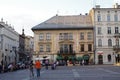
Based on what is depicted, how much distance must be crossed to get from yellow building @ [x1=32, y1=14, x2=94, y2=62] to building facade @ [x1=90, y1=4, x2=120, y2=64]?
2.20 meters

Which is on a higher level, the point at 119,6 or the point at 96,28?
the point at 119,6

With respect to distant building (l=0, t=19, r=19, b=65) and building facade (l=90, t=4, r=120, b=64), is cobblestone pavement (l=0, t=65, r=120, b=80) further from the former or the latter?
building facade (l=90, t=4, r=120, b=64)

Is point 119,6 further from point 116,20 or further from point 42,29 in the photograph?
point 42,29

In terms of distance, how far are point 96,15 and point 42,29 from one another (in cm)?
1565

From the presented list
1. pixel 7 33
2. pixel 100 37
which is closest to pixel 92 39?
pixel 100 37

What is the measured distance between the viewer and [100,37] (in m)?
94.7

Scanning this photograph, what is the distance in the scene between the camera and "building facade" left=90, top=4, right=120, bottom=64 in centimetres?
9394

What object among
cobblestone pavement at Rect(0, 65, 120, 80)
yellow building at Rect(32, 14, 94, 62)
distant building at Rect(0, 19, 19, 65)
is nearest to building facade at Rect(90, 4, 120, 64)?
yellow building at Rect(32, 14, 94, 62)

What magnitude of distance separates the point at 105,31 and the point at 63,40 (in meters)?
12.1

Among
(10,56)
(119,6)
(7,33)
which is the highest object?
(119,6)

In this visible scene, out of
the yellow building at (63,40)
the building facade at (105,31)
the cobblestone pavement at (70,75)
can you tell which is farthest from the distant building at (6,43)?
the cobblestone pavement at (70,75)

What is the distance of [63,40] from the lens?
9700cm

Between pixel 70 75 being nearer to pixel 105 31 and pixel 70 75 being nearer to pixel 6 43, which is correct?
pixel 105 31

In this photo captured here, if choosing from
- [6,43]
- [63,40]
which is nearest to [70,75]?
[63,40]
